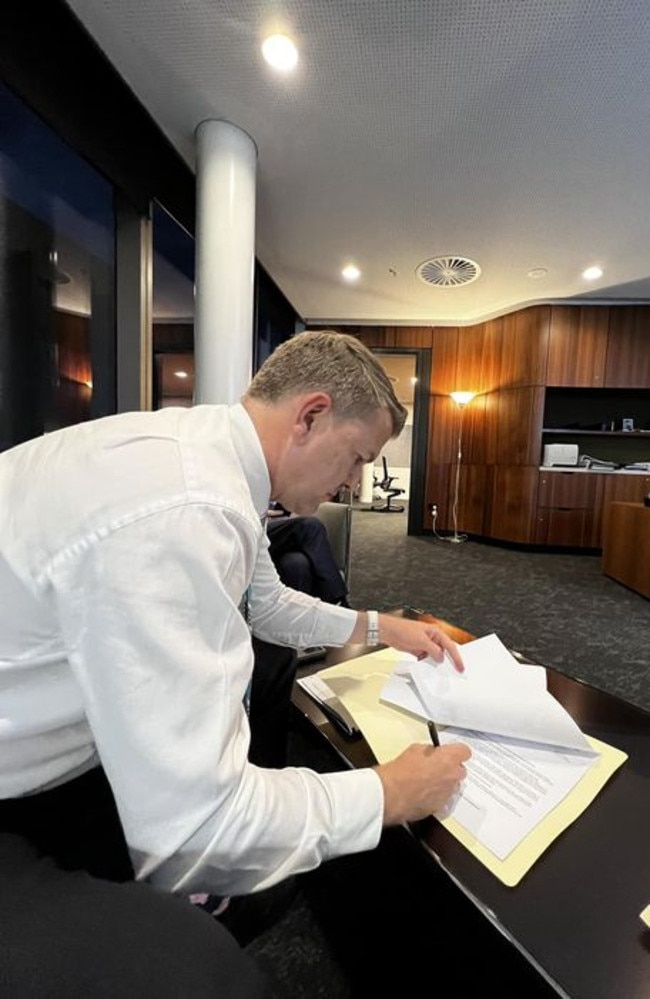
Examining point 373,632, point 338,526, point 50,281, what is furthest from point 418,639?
point 50,281

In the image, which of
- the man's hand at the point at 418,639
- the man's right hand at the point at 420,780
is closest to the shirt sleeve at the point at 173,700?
the man's right hand at the point at 420,780

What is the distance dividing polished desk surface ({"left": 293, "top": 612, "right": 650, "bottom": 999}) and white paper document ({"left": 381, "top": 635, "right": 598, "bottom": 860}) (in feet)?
0.12

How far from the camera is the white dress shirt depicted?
43cm

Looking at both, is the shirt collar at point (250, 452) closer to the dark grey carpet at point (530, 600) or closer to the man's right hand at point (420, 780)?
the man's right hand at point (420, 780)

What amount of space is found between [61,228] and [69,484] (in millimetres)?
1981

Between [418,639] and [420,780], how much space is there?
37cm

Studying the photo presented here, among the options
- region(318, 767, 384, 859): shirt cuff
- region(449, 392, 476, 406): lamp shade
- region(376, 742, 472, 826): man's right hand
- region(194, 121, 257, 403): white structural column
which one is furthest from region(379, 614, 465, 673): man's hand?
region(449, 392, 476, 406): lamp shade

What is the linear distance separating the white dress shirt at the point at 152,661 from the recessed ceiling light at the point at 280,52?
206 centimetres

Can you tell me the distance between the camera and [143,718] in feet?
1.40

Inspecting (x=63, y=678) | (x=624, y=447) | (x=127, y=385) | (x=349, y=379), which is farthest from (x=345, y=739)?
(x=624, y=447)

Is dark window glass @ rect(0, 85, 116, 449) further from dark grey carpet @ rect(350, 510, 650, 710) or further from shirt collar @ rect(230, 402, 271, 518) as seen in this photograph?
dark grey carpet @ rect(350, 510, 650, 710)

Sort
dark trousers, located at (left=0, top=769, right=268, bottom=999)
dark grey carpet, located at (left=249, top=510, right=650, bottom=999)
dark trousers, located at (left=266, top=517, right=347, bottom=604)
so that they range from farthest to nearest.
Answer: dark trousers, located at (left=266, top=517, right=347, bottom=604) → dark grey carpet, located at (left=249, top=510, right=650, bottom=999) → dark trousers, located at (left=0, top=769, right=268, bottom=999)

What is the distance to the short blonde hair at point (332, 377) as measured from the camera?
2.20 ft

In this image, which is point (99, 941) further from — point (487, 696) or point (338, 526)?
point (338, 526)
